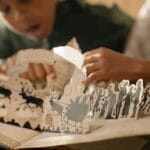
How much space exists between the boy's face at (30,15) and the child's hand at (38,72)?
107mm

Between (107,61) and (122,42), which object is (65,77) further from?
(122,42)

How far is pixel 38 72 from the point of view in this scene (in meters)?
0.48

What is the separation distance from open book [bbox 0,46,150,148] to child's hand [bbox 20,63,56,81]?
35 mm

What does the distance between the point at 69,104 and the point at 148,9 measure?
0.24m

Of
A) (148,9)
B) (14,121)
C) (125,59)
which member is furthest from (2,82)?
(148,9)

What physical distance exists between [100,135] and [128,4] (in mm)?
275

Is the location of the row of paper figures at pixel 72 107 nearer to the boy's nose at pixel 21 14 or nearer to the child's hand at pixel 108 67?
the child's hand at pixel 108 67

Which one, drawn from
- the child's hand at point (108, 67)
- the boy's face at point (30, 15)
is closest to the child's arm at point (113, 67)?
the child's hand at point (108, 67)

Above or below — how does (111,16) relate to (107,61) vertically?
above

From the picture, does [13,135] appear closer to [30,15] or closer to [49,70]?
[49,70]

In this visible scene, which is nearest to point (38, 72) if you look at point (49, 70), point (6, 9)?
point (49, 70)

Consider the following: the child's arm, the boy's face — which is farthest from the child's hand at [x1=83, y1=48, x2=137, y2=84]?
the boy's face

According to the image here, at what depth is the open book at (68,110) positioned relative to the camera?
0.39 m

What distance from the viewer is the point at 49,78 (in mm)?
474
